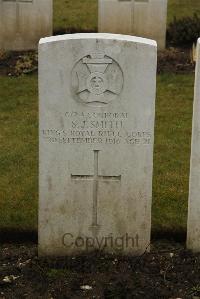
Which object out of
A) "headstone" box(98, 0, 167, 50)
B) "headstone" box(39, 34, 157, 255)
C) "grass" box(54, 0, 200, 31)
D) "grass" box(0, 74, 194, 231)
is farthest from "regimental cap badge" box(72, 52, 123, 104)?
"grass" box(54, 0, 200, 31)

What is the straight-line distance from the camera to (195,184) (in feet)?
18.1

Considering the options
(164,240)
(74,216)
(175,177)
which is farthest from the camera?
(175,177)

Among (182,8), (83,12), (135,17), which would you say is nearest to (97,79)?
(135,17)

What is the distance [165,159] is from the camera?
24.8ft

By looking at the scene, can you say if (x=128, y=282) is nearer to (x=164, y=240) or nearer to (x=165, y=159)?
(x=164, y=240)

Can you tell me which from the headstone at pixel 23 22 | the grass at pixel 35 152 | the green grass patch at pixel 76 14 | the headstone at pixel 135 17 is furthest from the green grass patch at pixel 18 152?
the green grass patch at pixel 76 14

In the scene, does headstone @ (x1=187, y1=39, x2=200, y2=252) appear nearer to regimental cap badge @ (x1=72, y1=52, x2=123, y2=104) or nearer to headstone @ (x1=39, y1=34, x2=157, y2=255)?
headstone @ (x1=39, y1=34, x2=157, y2=255)

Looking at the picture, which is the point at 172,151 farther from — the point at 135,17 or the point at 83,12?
the point at 83,12

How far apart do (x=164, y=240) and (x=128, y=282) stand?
0.99 m

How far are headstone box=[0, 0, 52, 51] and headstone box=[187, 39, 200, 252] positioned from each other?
22.2 ft

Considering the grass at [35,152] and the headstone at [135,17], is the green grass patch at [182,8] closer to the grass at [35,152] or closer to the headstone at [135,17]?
the headstone at [135,17]

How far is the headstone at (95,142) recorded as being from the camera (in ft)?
17.3

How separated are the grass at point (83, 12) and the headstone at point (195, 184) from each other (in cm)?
751

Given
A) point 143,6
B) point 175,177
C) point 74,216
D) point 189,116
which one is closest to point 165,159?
point 175,177
